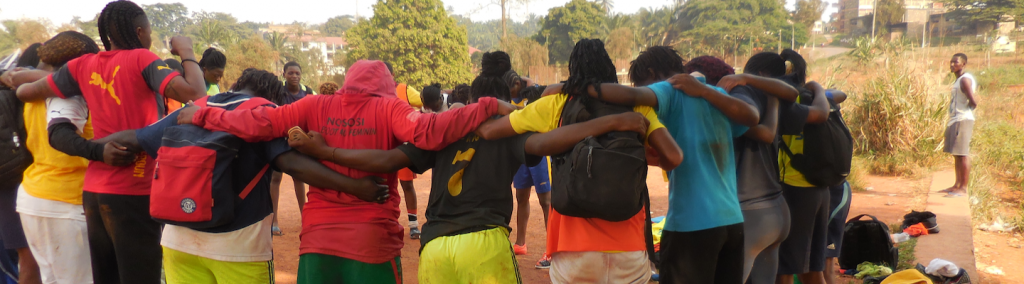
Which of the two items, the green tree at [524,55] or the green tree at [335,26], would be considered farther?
the green tree at [335,26]

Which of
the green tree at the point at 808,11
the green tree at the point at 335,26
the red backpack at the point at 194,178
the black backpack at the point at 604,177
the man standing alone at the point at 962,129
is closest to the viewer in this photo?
the black backpack at the point at 604,177

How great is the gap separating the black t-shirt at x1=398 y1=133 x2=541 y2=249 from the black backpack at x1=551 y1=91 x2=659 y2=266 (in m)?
0.29

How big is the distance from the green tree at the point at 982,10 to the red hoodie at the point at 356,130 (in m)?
40.3

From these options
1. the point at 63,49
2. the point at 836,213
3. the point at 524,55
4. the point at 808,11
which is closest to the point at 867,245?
the point at 836,213

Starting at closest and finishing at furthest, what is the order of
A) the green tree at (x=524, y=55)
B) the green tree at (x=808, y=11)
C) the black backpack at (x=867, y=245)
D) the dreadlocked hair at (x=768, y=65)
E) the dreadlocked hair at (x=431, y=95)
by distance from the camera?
the dreadlocked hair at (x=768, y=65) < the black backpack at (x=867, y=245) < the dreadlocked hair at (x=431, y=95) < the green tree at (x=524, y=55) < the green tree at (x=808, y=11)

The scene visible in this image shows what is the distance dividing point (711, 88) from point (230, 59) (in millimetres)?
32840

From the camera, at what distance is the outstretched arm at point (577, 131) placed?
2.33 meters

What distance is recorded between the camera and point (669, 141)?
97.1 inches

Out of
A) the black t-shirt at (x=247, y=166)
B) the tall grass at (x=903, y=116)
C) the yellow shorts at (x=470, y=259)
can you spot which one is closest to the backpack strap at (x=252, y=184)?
the black t-shirt at (x=247, y=166)

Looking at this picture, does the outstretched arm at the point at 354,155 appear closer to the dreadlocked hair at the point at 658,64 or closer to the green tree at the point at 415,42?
the dreadlocked hair at the point at 658,64

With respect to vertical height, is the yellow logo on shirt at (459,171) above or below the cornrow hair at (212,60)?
below

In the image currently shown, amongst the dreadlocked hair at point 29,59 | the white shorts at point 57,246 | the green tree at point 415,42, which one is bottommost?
the white shorts at point 57,246

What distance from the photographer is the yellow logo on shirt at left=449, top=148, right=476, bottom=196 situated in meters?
2.58

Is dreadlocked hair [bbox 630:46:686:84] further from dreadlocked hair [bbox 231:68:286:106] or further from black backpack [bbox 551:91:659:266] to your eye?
dreadlocked hair [bbox 231:68:286:106]
